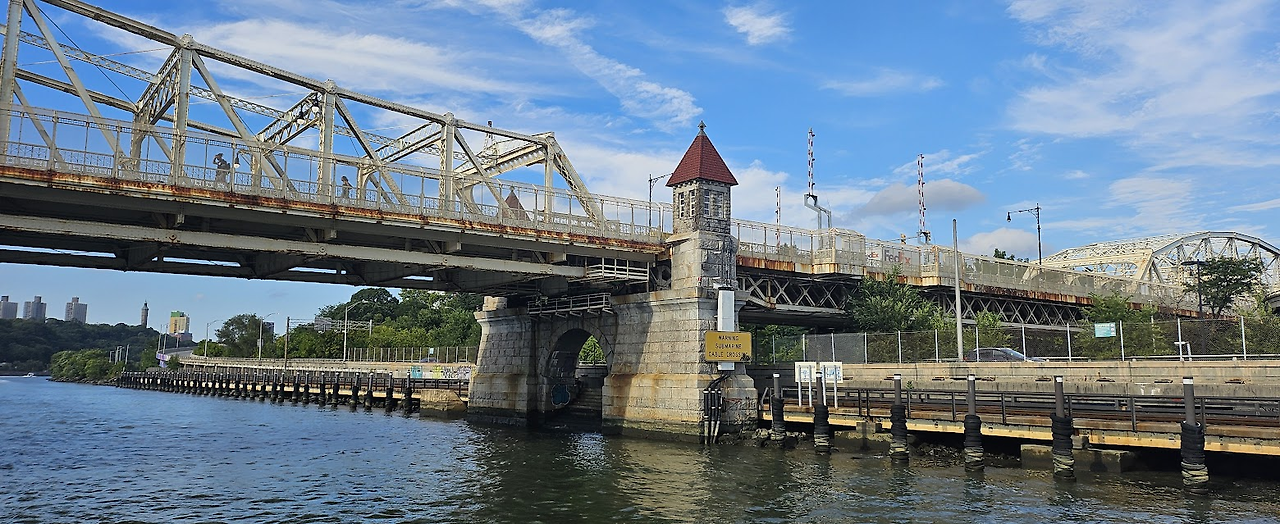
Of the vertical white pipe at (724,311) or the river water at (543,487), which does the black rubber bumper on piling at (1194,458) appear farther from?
the vertical white pipe at (724,311)

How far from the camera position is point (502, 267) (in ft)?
137

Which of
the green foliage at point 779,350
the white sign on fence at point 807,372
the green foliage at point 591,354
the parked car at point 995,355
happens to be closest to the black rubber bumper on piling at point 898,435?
the white sign on fence at point 807,372

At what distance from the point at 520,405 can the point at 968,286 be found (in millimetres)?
32669

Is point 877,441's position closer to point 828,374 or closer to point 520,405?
point 828,374

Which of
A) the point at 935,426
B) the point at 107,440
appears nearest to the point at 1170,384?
the point at 935,426


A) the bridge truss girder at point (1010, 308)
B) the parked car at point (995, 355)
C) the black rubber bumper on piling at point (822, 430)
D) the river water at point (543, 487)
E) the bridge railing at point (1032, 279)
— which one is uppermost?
the bridge railing at point (1032, 279)

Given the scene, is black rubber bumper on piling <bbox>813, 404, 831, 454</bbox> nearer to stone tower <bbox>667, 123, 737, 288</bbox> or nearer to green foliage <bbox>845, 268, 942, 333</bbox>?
stone tower <bbox>667, 123, 737, 288</bbox>

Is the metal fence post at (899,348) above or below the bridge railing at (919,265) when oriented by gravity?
below

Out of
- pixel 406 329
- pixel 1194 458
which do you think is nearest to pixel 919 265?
pixel 1194 458

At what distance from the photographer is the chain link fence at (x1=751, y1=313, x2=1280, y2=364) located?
3988cm

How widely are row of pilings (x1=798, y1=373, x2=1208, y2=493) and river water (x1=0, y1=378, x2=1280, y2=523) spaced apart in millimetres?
560

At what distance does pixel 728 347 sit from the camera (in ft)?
142

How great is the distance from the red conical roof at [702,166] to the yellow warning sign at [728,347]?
819 cm

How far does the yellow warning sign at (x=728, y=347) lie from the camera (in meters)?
42.6
